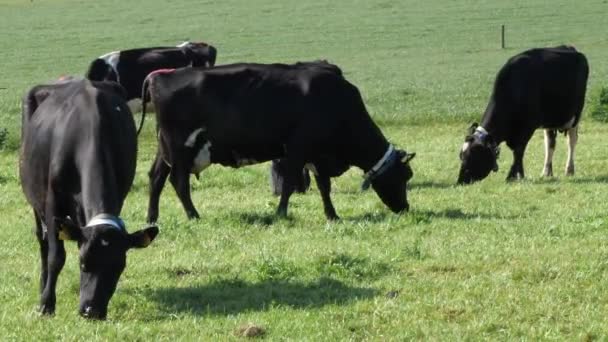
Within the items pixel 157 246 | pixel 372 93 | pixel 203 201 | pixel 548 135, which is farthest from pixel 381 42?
pixel 157 246

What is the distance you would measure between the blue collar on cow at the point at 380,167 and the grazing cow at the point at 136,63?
9.88m

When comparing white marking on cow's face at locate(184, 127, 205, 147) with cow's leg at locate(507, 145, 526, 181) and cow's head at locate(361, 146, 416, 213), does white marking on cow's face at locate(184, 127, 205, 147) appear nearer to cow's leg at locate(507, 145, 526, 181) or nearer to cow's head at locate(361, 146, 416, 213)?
cow's head at locate(361, 146, 416, 213)

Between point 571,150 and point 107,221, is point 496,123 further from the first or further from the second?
point 107,221

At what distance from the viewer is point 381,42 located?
54188mm

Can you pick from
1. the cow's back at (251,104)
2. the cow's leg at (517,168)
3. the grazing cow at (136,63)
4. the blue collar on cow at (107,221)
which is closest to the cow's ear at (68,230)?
the blue collar on cow at (107,221)

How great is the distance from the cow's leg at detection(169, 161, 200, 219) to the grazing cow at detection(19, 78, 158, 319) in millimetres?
3863

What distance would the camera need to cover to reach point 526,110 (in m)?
19.5

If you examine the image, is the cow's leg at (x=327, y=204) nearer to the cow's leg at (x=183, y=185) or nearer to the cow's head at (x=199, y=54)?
the cow's leg at (x=183, y=185)

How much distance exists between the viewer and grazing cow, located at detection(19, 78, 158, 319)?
28.7ft

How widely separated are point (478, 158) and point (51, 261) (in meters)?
10.4

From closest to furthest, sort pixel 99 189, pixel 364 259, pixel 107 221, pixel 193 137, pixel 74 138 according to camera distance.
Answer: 1. pixel 107 221
2. pixel 99 189
3. pixel 74 138
4. pixel 364 259
5. pixel 193 137

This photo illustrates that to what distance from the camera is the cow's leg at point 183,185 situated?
14.6 metres

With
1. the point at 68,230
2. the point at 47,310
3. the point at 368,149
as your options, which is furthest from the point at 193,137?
the point at 68,230

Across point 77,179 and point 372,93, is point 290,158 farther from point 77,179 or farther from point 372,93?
point 372,93
